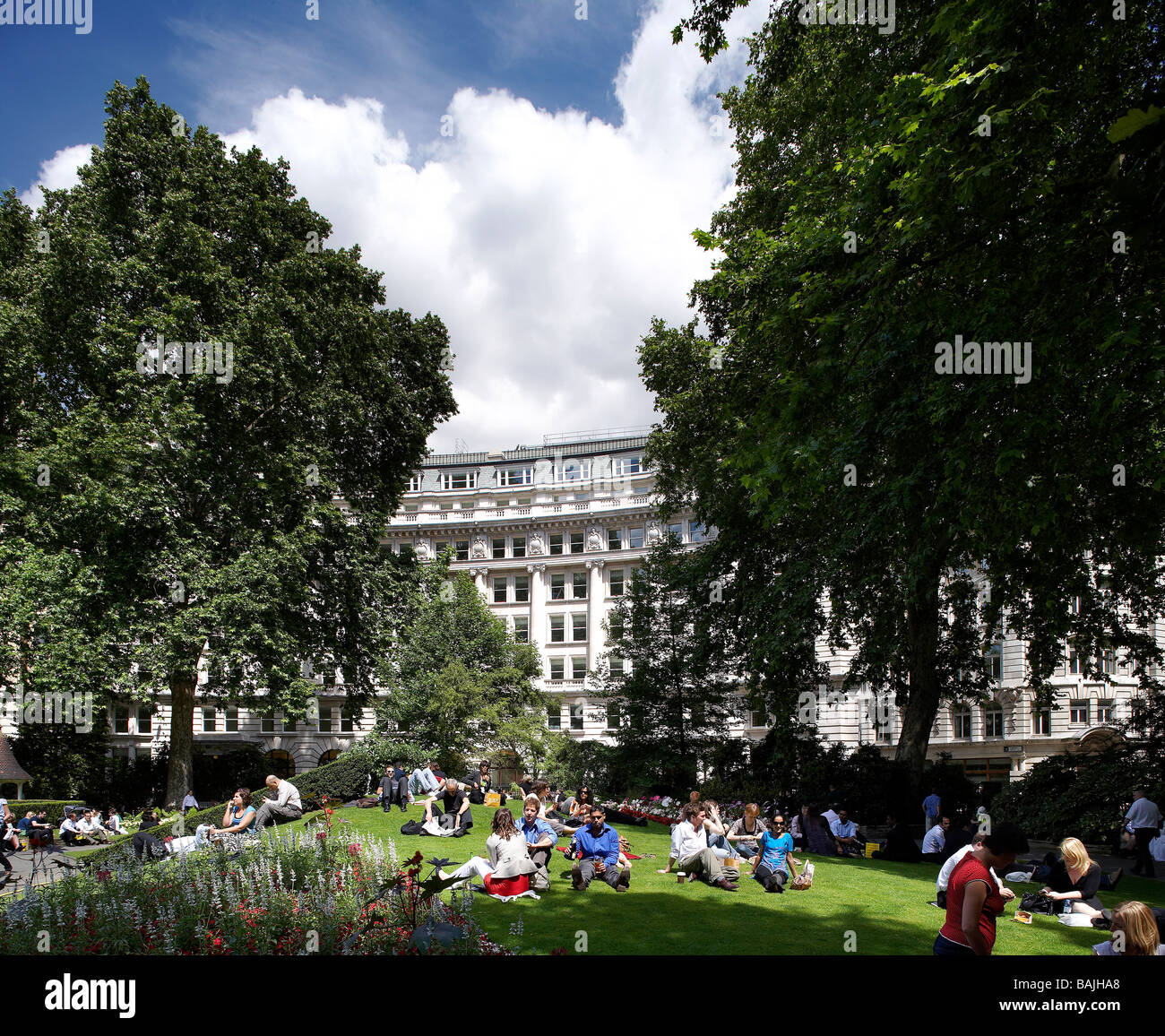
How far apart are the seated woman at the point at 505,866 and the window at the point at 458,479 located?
5977 cm

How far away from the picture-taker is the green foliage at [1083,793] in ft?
67.3

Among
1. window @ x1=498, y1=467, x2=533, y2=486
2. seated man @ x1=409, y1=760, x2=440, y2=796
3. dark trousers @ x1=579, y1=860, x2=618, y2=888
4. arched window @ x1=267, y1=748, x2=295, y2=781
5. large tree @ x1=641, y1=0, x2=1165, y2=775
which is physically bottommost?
arched window @ x1=267, y1=748, x2=295, y2=781

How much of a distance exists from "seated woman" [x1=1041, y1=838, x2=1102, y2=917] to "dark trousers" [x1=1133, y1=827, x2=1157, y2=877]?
8.00 m

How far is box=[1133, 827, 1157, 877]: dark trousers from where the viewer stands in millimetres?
17016

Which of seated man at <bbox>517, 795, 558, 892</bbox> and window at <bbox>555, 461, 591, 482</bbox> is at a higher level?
A: window at <bbox>555, 461, 591, 482</bbox>

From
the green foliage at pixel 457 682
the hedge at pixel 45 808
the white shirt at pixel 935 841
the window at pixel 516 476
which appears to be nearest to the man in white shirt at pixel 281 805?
the green foliage at pixel 457 682

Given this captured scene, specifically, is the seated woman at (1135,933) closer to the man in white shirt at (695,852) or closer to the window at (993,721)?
the man in white shirt at (695,852)

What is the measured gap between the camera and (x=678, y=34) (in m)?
12.2

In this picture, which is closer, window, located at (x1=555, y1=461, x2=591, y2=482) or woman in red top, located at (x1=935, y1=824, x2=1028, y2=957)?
woman in red top, located at (x1=935, y1=824, x2=1028, y2=957)

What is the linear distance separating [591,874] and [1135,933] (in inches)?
315

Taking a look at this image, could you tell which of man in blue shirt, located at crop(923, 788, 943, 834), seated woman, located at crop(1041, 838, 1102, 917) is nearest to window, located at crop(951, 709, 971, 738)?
man in blue shirt, located at crop(923, 788, 943, 834)
